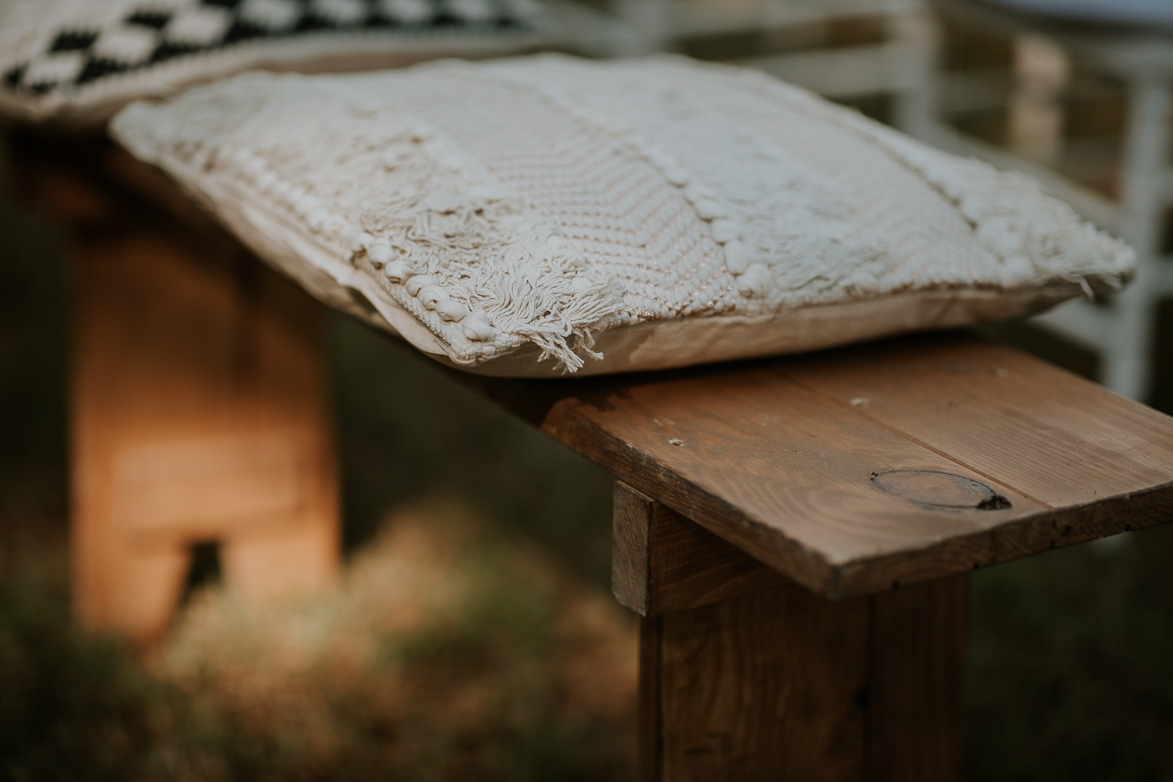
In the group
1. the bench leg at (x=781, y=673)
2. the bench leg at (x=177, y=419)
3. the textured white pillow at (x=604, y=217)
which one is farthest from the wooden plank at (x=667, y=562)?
the bench leg at (x=177, y=419)

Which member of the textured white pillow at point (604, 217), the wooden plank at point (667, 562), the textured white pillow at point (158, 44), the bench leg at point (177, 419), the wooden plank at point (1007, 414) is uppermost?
the textured white pillow at point (158, 44)

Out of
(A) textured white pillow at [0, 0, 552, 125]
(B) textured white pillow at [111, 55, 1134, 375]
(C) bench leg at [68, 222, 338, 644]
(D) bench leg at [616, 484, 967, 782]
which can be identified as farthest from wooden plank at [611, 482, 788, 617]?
(C) bench leg at [68, 222, 338, 644]

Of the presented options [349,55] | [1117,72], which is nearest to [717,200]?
[349,55]

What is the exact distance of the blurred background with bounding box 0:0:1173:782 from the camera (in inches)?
56.1

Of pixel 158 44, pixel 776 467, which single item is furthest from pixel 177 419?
pixel 776 467

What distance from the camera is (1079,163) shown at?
3057 mm

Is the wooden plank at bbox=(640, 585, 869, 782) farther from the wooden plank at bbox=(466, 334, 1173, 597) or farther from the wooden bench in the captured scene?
the wooden plank at bbox=(466, 334, 1173, 597)

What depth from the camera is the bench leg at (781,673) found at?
746mm

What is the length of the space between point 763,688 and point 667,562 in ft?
0.63

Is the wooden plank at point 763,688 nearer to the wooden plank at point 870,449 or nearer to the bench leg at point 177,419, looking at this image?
the wooden plank at point 870,449

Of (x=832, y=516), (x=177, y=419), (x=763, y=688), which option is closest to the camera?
(x=832, y=516)

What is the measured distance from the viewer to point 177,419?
65.3 inches

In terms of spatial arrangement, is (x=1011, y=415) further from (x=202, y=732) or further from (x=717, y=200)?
(x=202, y=732)

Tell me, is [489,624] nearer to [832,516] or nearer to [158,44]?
[158,44]
